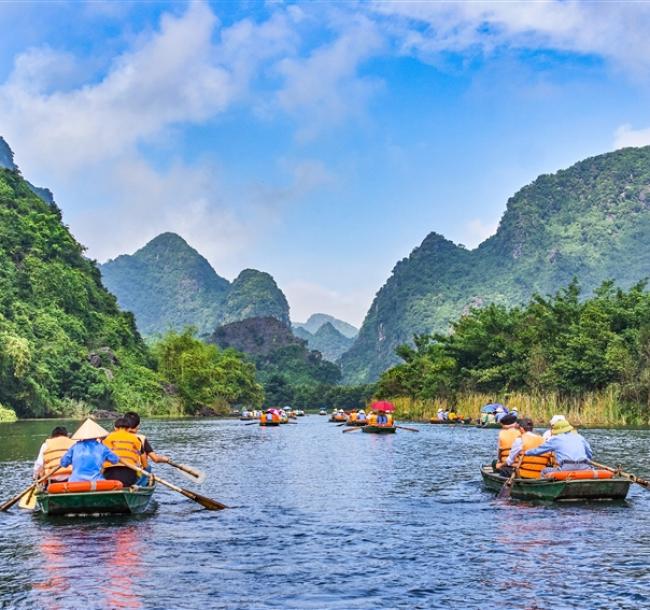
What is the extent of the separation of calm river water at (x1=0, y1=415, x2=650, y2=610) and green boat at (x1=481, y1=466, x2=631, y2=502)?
0.72 ft

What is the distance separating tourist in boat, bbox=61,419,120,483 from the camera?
546 inches

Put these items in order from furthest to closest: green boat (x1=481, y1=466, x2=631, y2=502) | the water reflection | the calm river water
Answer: green boat (x1=481, y1=466, x2=631, y2=502)
the calm river water
the water reflection

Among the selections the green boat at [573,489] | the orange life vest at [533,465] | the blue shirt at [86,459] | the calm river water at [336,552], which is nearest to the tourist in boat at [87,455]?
the blue shirt at [86,459]

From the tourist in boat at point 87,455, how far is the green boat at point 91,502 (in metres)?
0.36

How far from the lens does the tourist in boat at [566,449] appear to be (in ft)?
50.5

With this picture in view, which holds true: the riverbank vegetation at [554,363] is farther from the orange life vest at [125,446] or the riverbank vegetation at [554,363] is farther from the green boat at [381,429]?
the orange life vest at [125,446]

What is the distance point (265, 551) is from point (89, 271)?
93.2 m

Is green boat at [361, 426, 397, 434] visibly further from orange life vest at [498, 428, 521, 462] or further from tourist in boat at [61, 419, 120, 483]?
tourist in boat at [61, 419, 120, 483]

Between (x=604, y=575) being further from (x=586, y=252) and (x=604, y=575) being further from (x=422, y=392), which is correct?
(x=586, y=252)

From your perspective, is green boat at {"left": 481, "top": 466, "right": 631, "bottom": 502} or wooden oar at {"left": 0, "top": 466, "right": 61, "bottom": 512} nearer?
wooden oar at {"left": 0, "top": 466, "right": 61, "bottom": 512}

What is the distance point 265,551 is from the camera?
11.6 metres

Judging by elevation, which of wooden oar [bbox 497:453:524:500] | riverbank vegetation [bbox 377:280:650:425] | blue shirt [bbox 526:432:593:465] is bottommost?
wooden oar [bbox 497:453:524:500]

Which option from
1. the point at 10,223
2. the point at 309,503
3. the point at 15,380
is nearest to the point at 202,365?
the point at 10,223

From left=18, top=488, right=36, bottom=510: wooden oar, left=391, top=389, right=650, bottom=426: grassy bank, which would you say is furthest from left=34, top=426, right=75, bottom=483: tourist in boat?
left=391, top=389, right=650, bottom=426: grassy bank
